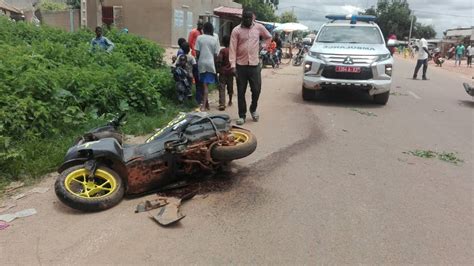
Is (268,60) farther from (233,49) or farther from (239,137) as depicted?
(239,137)

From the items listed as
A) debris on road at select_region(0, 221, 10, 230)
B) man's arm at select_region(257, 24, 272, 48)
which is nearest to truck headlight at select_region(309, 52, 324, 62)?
man's arm at select_region(257, 24, 272, 48)

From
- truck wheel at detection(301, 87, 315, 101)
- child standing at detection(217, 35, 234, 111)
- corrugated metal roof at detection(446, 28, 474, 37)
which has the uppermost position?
corrugated metal roof at detection(446, 28, 474, 37)

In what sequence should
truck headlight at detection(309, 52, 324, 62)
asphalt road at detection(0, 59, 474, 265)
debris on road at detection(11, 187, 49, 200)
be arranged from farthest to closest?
truck headlight at detection(309, 52, 324, 62), debris on road at detection(11, 187, 49, 200), asphalt road at detection(0, 59, 474, 265)

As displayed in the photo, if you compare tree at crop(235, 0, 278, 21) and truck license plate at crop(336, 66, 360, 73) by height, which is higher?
tree at crop(235, 0, 278, 21)

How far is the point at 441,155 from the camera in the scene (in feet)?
20.2

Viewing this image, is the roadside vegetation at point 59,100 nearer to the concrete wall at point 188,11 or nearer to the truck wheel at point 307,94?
the truck wheel at point 307,94

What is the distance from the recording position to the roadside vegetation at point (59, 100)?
5089 millimetres

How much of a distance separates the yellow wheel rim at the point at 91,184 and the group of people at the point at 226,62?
361cm

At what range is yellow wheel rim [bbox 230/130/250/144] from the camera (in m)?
4.93

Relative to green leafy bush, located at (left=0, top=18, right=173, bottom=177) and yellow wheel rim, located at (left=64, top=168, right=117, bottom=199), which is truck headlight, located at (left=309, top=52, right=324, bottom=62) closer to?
green leafy bush, located at (left=0, top=18, right=173, bottom=177)

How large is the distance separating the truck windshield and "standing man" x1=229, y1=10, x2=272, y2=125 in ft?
11.6

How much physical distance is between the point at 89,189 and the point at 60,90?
2578 mm

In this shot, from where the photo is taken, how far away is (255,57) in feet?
24.1

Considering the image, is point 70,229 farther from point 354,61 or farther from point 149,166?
point 354,61
